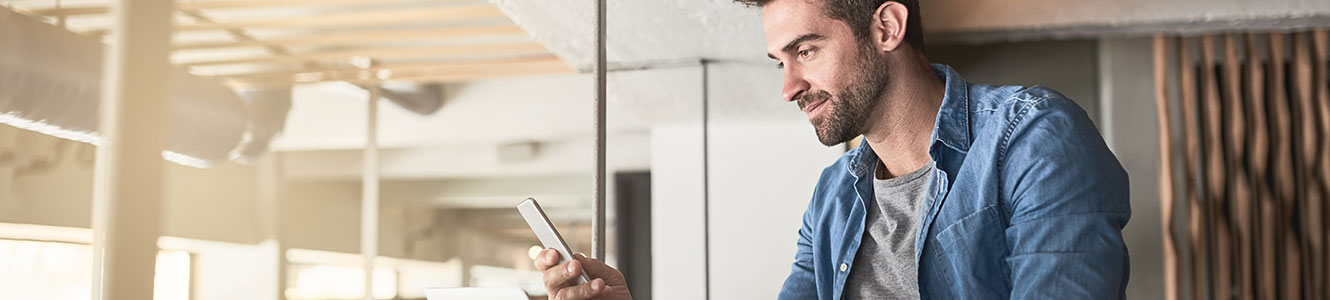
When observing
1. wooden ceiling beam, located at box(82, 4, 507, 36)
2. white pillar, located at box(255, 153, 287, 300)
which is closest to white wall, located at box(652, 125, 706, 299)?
wooden ceiling beam, located at box(82, 4, 507, 36)

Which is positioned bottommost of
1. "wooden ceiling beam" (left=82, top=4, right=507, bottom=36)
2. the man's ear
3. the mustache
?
the mustache

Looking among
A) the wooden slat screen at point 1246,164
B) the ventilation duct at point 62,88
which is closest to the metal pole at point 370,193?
the ventilation duct at point 62,88

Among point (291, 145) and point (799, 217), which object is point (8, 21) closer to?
point (799, 217)

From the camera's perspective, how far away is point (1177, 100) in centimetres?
215

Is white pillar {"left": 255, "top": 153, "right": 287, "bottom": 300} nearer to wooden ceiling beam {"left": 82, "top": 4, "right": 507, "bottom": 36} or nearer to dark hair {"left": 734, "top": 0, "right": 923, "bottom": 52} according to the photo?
wooden ceiling beam {"left": 82, "top": 4, "right": 507, "bottom": 36}

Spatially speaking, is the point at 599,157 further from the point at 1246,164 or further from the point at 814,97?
the point at 1246,164

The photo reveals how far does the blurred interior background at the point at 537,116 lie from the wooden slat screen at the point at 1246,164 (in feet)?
0.04

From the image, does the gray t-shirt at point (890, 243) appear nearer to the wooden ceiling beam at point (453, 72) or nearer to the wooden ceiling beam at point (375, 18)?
the wooden ceiling beam at point (375, 18)

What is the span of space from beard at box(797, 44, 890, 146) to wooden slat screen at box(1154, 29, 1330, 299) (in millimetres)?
1295

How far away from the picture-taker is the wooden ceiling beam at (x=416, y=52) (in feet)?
7.01

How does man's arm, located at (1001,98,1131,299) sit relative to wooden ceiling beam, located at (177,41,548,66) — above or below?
below

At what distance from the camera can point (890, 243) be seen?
1.09 metres

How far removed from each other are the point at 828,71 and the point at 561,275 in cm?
39

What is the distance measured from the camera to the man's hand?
0.88 meters
